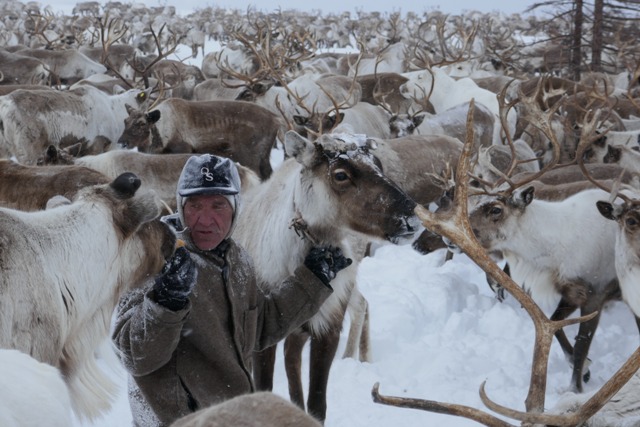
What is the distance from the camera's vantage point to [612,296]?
14.6 ft

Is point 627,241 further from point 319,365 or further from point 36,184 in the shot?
point 36,184

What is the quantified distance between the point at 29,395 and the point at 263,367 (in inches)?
58.0

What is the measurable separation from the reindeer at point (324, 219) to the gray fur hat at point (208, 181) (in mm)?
905

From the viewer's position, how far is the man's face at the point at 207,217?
6.96ft

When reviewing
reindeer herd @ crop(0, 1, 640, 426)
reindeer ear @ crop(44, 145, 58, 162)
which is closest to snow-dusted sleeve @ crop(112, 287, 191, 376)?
reindeer herd @ crop(0, 1, 640, 426)

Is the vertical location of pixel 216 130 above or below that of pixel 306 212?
below

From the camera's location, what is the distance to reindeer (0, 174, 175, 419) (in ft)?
7.79

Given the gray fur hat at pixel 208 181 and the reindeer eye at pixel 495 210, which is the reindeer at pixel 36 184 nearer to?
the reindeer eye at pixel 495 210

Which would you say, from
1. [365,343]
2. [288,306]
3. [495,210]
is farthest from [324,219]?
[495,210]

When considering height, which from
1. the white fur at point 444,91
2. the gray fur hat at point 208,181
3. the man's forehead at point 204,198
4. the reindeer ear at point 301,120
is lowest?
the white fur at point 444,91

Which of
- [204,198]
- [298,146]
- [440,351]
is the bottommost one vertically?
[440,351]

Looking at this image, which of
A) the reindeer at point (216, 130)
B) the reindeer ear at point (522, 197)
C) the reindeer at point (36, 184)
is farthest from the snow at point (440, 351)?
the reindeer at point (216, 130)

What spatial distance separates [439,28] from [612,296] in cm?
970

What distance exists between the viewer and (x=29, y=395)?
177cm
